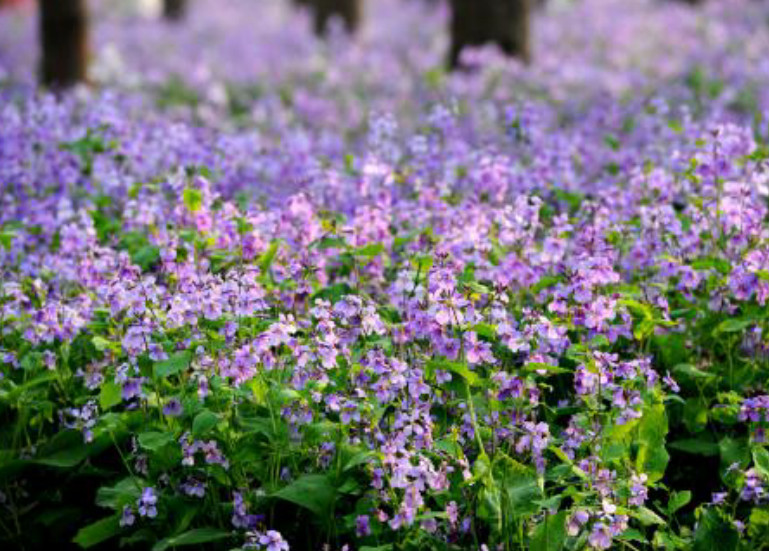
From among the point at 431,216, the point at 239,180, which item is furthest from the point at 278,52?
the point at 431,216

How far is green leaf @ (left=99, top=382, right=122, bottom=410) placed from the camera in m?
4.25

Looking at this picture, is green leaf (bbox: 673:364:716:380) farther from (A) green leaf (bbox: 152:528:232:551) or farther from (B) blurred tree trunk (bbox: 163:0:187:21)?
(B) blurred tree trunk (bbox: 163:0:187:21)

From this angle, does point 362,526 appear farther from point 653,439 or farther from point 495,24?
point 495,24

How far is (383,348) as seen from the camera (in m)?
4.37

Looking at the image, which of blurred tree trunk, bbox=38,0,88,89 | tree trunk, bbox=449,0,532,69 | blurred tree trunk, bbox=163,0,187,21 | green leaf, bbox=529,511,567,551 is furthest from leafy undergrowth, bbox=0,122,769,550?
blurred tree trunk, bbox=163,0,187,21

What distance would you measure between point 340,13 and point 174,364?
655 inches

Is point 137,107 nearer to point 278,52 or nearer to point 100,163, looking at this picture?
point 100,163

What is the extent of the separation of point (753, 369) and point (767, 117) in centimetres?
245

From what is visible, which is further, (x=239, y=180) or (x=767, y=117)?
(x=239, y=180)

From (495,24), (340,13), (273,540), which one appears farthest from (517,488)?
(340,13)

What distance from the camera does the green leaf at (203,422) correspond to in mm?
4016

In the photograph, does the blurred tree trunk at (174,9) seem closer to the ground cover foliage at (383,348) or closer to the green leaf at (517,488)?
the ground cover foliage at (383,348)

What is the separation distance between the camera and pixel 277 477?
13.9 feet

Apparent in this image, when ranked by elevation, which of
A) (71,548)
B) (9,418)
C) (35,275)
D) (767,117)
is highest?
(767,117)
